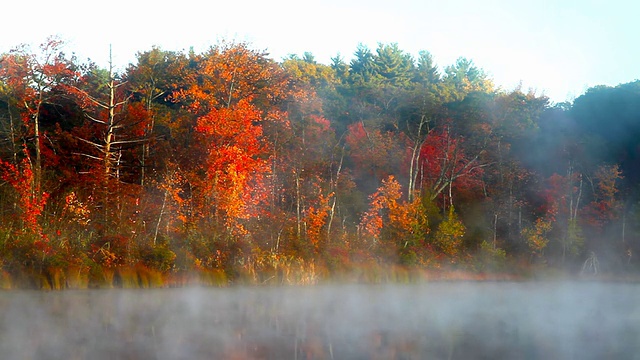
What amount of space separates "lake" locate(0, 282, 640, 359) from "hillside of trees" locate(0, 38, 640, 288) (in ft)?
15.2

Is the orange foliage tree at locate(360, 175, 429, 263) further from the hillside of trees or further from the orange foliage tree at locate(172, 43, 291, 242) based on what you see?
the orange foliage tree at locate(172, 43, 291, 242)

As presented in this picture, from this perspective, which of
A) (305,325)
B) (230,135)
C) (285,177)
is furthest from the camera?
(285,177)

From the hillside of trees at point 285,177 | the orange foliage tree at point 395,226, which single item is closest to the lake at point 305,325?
the hillside of trees at point 285,177

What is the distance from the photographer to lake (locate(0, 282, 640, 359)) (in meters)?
15.5

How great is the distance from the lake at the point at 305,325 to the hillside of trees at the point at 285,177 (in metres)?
4.62

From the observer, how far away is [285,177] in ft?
156

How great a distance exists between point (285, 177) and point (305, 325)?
2782cm


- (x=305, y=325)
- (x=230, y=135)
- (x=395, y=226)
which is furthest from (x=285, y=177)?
(x=305, y=325)

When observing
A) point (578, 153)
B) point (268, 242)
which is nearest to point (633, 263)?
point (578, 153)

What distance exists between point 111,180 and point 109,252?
555cm

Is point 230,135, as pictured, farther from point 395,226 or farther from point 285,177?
point 395,226

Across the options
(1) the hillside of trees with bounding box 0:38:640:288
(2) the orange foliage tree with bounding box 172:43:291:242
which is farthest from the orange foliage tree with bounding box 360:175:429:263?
(2) the orange foliage tree with bounding box 172:43:291:242

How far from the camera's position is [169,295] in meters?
27.5

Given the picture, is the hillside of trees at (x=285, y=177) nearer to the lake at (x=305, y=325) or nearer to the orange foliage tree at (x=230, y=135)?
the orange foliage tree at (x=230, y=135)
